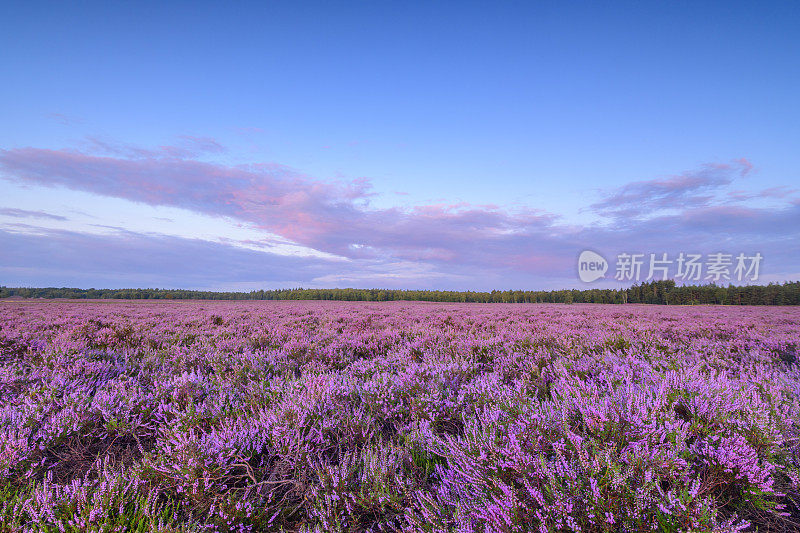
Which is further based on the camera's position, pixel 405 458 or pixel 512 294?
pixel 512 294

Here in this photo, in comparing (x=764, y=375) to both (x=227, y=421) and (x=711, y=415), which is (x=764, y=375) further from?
(x=227, y=421)

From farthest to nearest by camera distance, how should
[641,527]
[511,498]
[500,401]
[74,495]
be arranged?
[500,401] < [74,495] < [511,498] < [641,527]

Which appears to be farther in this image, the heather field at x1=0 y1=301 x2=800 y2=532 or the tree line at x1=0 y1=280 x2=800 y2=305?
the tree line at x1=0 y1=280 x2=800 y2=305

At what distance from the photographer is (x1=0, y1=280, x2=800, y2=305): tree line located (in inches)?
2763

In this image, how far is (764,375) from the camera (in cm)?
346

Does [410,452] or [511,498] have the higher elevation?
[511,498]

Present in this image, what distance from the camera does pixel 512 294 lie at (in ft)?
291

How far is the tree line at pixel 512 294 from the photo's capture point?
70188 mm

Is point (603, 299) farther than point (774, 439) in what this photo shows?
Yes

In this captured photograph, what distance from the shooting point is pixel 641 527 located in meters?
1.37

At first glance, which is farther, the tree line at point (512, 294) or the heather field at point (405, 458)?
the tree line at point (512, 294)

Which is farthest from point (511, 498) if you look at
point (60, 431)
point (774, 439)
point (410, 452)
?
point (60, 431)

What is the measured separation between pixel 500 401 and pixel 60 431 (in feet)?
11.4

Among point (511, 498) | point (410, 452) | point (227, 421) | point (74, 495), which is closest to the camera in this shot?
point (511, 498)
